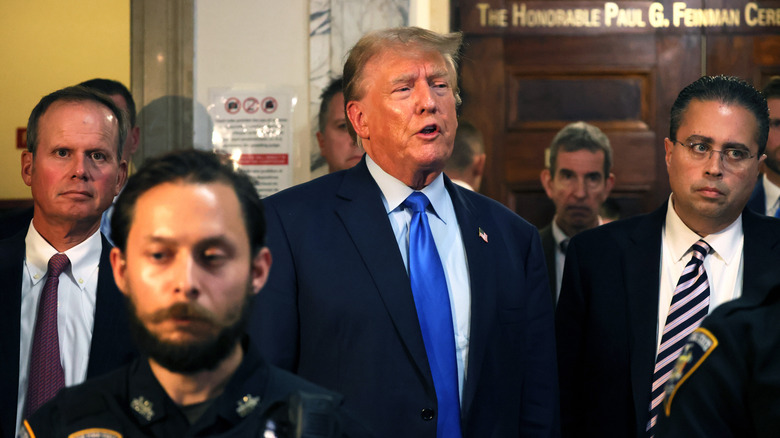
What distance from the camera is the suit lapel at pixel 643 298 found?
293cm

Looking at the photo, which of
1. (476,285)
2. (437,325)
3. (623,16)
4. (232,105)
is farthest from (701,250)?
(232,105)

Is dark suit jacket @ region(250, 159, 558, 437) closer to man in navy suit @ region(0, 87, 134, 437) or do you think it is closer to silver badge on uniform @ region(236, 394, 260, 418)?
man in navy suit @ region(0, 87, 134, 437)

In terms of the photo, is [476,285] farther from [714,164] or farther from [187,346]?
[187,346]

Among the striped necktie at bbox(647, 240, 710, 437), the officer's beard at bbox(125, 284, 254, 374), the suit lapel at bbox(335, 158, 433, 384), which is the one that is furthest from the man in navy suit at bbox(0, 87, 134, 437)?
the striped necktie at bbox(647, 240, 710, 437)

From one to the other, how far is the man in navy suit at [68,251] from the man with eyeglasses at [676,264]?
1.46m

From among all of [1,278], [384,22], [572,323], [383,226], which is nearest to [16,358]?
[1,278]

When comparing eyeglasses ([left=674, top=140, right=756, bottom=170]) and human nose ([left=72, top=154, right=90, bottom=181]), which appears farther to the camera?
eyeglasses ([left=674, top=140, right=756, bottom=170])

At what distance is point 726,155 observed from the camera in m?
2.99

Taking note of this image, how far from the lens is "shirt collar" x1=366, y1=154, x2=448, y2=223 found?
287 cm

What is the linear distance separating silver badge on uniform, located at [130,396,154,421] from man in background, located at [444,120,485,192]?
2.75 meters

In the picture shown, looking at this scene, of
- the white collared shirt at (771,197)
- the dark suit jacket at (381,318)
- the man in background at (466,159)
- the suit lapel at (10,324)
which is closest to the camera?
the suit lapel at (10,324)

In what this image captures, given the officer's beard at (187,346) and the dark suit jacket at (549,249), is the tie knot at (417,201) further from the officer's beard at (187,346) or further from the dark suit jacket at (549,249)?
the dark suit jacket at (549,249)

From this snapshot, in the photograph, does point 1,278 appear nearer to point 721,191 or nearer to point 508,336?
point 508,336

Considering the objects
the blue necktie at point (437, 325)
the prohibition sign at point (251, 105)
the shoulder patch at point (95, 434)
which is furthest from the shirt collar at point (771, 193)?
the shoulder patch at point (95, 434)
